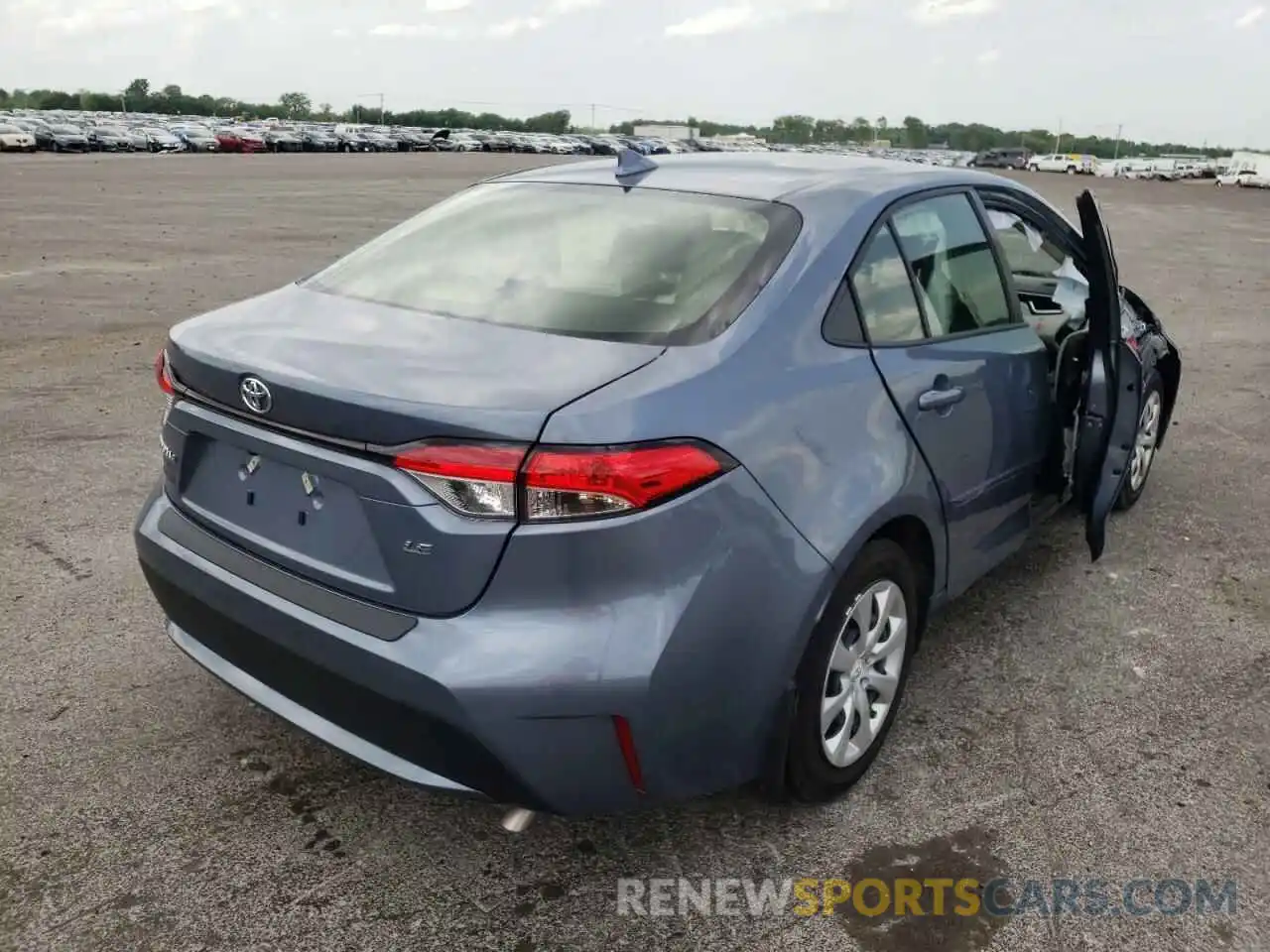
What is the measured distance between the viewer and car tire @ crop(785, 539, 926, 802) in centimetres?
260

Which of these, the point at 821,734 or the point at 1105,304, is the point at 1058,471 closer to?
the point at 1105,304

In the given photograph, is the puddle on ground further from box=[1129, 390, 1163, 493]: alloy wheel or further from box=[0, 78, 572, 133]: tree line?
box=[0, 78, 572, 133]: tree line

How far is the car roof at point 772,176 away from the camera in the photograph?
308cm

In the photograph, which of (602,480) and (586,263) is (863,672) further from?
(586,263)

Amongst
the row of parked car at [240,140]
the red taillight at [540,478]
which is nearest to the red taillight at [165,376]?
the red taillight at [540,478]

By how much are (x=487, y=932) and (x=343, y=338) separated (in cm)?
140

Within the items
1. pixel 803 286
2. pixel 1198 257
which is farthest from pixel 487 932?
pixel 1198 257

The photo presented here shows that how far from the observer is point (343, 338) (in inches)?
99.3

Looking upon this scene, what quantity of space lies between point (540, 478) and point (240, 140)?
69159mm

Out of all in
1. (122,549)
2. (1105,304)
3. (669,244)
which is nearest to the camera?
(669,244)

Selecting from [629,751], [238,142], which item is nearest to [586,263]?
[629,751]

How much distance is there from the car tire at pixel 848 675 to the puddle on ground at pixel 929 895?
0.77 feet

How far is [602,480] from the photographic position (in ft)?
6.95

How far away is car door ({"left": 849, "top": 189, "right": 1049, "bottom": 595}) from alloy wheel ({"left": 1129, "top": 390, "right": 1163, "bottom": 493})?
1596mm
